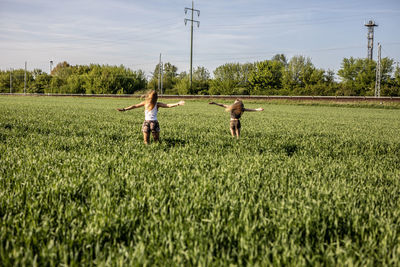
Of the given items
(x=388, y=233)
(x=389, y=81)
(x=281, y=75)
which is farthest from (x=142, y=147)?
(x=281, y=75)

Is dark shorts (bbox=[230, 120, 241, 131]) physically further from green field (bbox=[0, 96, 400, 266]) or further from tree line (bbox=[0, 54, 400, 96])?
tree line (bbox=[0, 54, 400, 96])

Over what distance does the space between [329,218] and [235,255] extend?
3.93 ft

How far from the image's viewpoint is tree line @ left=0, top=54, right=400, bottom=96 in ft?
247

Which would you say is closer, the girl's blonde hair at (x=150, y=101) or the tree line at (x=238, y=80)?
the girl's blonde hair at (x=150, y=101)

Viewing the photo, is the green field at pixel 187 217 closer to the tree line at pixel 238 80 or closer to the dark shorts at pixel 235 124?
the dark shorts at pixel 235 124

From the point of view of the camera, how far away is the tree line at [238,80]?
2970 inches

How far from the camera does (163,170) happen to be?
4934 mm

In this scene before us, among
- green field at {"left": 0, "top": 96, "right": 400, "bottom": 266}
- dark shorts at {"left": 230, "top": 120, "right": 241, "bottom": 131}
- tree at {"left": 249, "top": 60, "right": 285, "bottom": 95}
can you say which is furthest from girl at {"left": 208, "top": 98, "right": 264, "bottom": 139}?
tree at {"left": 249, "top": 60, "right": 285, "bottom": 95}

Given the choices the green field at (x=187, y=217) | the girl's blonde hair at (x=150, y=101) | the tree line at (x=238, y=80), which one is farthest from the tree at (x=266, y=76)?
the green field at (x=187, y=217)

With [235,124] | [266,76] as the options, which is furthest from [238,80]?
[235,124]

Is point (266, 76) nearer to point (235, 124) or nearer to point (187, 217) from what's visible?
point (235, 124)

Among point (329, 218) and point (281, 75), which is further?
point (281, 75)

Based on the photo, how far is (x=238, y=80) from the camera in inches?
3821

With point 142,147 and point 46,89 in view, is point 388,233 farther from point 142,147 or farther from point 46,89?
point 46,89
